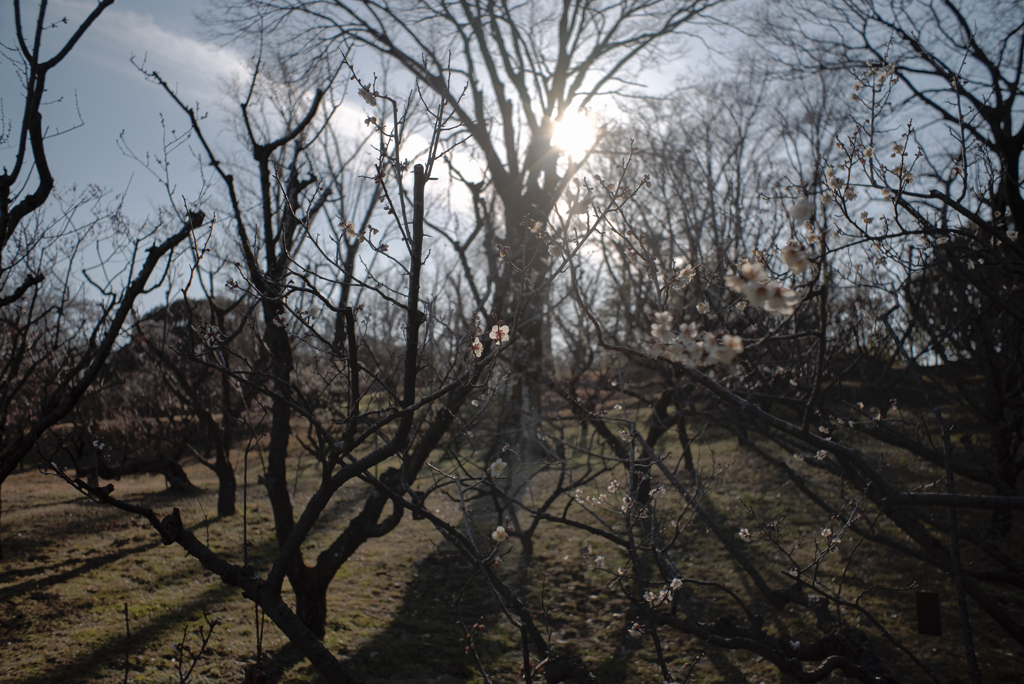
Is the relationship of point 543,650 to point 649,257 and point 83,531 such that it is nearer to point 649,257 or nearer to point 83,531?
point 649,257

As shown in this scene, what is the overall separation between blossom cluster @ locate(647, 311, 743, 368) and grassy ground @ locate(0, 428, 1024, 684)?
1.50 meters

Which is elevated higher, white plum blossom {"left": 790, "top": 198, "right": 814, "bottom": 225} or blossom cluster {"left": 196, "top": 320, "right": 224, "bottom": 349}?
white plum blossom {"left": 790, "top": 198, "right": 814, "bottom": 225}

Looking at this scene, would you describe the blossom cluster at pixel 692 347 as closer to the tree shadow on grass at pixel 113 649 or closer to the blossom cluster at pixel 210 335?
the blossom cluster at pixel 210 335

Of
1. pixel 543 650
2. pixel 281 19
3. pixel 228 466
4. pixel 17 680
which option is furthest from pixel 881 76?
pixel 228 466

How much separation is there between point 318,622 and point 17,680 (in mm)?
1919

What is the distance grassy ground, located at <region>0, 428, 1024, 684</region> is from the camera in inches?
167

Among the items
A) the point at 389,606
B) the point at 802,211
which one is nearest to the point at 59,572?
the point at 389,606

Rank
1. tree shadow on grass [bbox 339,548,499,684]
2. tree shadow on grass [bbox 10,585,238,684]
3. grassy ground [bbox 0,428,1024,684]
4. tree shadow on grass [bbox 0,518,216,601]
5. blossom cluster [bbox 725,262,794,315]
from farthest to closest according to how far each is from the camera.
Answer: tree shadow on grass [bbox 0,518,216,601], tree shadow on grass [bbox 339,548,499,684], grassy ground [bbox 0,428,1024,684], tree shadow on grass [bbox 10,585,238,684], blossom cluster [bbox 725,262,794,315]

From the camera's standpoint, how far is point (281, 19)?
8.41 m

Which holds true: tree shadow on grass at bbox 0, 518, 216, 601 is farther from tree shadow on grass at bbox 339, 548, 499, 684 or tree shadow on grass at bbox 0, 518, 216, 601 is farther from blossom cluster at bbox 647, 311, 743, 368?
blossom cluster at bbox 647, 311, 743, 368

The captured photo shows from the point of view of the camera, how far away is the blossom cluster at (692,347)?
1.93 meters

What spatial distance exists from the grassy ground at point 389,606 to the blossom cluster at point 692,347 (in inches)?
58.9

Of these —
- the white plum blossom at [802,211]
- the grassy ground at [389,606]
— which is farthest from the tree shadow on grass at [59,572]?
the white plum blossom at [802,211]

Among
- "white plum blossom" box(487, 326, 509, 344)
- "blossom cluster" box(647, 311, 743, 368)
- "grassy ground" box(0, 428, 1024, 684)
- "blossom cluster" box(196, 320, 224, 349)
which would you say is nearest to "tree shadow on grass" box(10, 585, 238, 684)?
"grassy ground" box(0, 428, 1024, 684)
